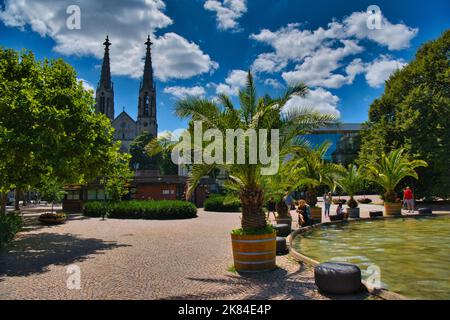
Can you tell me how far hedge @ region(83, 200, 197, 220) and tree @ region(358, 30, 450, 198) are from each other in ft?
53.5

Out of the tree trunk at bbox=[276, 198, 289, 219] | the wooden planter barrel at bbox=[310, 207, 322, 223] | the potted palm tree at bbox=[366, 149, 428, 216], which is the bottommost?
the wooden planter barrel at bbox=[310, 207, 322, 223]

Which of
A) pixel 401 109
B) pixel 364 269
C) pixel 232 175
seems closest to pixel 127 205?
pixel 232 175

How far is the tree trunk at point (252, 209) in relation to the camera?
949cm

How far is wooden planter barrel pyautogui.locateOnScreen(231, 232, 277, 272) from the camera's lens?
28.7 feet

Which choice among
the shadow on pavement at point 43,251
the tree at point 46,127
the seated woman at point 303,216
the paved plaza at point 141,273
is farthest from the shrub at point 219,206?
the paved plaza at point 141,273

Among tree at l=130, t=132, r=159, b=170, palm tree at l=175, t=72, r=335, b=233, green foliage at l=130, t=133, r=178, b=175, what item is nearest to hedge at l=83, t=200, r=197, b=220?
palm tree at l=175, t=72, r=335, b=233

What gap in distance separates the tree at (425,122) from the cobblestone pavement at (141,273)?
23.5 meters

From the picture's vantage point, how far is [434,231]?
651 inches

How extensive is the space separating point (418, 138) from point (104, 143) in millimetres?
27069

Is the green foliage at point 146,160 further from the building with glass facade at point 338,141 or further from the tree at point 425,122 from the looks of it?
the tree at point 425,122

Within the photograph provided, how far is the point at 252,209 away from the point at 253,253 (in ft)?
4.32

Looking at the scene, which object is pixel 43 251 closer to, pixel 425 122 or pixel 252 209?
pixel 252 209

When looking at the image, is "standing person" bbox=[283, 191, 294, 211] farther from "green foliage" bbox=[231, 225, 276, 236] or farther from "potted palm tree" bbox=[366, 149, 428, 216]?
"green foliage" bbox=[231, 225, 276, 236]
